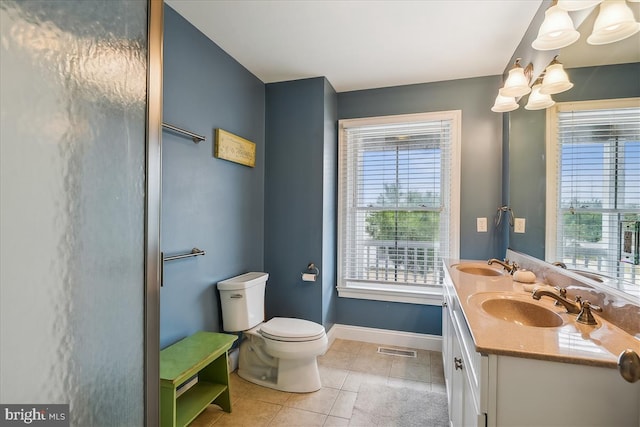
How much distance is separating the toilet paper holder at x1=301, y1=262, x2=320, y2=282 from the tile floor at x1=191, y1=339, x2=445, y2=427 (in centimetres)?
67

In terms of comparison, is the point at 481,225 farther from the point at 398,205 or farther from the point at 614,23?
the point at 614,23

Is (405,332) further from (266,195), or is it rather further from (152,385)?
(152,385)

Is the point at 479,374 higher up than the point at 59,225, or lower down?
lower down

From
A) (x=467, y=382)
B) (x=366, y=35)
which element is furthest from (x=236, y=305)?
(x=366, y=35)

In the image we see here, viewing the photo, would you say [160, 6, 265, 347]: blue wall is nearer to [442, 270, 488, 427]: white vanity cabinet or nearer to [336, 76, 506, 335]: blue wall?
[336, 76, 506, 335]: blue wall

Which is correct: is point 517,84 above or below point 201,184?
above

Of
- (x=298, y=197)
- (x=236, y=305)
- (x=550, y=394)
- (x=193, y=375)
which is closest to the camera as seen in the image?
(x=550, y=394)

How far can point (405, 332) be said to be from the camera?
2.84m

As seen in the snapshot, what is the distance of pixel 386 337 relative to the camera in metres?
2.87

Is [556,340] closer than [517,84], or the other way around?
[556,340]

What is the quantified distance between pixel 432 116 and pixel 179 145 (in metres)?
2.14

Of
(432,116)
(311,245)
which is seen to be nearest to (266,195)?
(311,245)

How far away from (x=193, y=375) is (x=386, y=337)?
5.90 ft

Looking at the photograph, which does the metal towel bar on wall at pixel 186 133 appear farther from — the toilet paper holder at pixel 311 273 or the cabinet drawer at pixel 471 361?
the cabinet drawer at pixel 471 361
